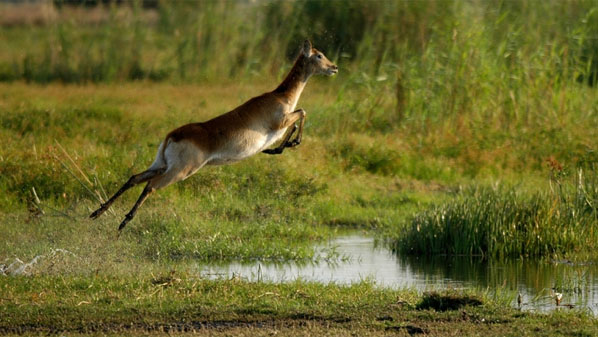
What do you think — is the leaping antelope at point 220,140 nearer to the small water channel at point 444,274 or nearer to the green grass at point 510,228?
the small water channel at point 444,274

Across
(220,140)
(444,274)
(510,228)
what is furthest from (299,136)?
(510,228)

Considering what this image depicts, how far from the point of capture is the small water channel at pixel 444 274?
7668mm

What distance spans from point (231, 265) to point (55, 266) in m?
1.53

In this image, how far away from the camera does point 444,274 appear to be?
841 centimetres

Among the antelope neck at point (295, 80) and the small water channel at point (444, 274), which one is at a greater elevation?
the antelope neck at point (295, 80)

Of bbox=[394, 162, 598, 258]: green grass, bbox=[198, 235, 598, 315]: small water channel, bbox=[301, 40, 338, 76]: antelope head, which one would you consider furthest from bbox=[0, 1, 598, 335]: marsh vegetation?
bbox=[301, 40, 338, 76]: antelope head

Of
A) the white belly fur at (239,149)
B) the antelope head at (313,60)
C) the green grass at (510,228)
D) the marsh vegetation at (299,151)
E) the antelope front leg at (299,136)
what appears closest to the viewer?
the marsh vegetation at (299,151)

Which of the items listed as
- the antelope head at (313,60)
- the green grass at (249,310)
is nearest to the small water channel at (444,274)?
the green grass at (249,310)

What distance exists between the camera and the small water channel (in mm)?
7668

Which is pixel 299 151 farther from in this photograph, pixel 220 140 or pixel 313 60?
pixel 220 140

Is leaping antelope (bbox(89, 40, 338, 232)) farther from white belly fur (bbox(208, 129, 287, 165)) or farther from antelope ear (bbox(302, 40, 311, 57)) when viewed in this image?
antelope ear (bbox(302, 40, 311, 57))

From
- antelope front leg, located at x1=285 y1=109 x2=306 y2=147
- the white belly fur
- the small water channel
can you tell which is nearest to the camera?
the small water channel

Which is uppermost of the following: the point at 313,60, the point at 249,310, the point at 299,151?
the point at 313,60

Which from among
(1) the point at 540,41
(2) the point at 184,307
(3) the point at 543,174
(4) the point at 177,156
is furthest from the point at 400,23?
(2) the point at 184,307
